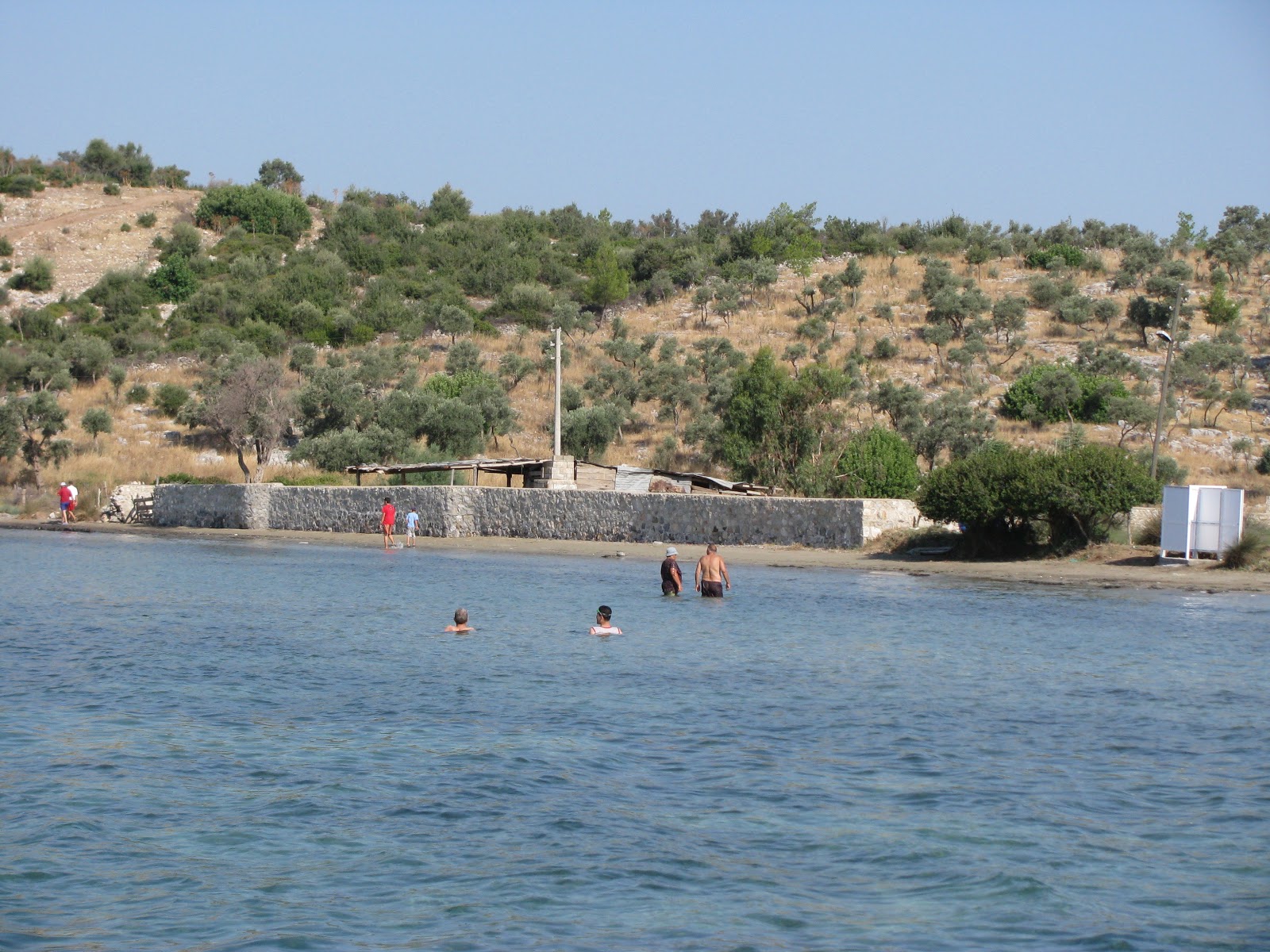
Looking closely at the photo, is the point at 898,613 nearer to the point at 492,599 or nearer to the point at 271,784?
the point at 492,599

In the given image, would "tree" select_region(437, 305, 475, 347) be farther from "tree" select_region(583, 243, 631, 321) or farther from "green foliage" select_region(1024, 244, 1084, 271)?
"green foliage" select_region(1024, 244, 1084, 271)

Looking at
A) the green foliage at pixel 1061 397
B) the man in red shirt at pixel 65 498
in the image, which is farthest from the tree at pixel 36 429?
the green foliage at pixel 1061 397

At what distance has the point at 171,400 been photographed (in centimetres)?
5850

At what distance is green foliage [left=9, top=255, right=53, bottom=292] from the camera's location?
79375mm

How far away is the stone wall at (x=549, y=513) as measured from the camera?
32906 millimetres

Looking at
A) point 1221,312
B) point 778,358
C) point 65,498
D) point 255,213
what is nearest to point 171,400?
point 65,498

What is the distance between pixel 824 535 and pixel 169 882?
2525 centimetres

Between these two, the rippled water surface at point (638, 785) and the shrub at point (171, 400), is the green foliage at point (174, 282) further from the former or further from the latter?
the rippled water surface at point (638, 785)

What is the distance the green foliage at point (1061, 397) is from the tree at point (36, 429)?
121ft

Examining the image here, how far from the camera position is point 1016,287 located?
6775cm

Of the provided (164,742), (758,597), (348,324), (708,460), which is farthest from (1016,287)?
(164,742)

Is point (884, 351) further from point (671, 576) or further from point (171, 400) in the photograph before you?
point (671, 576)

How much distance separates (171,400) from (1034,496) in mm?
42112

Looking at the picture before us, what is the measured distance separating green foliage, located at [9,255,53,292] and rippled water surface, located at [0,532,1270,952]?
65181mm
